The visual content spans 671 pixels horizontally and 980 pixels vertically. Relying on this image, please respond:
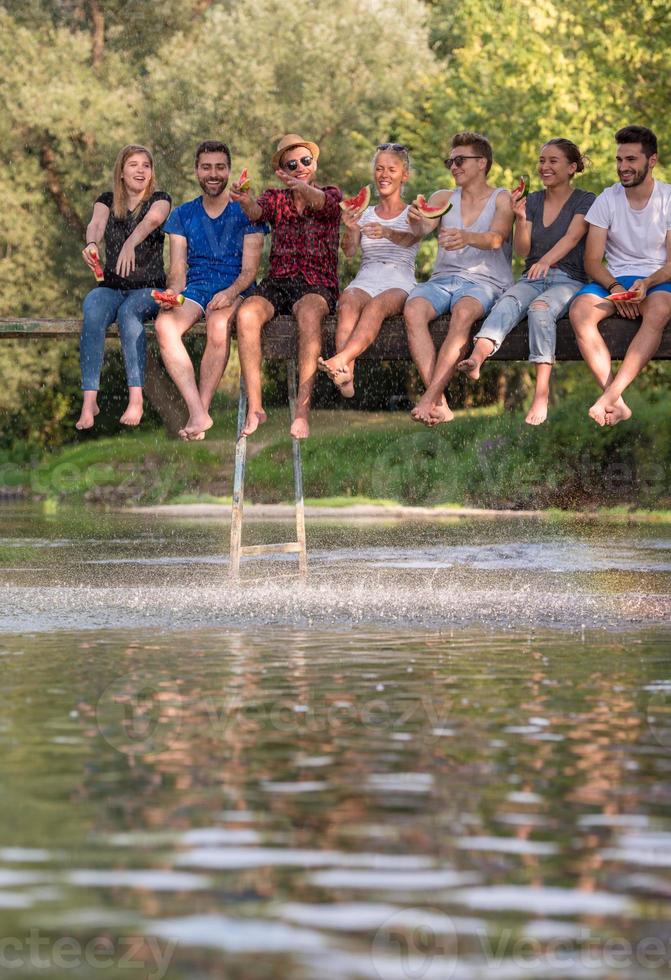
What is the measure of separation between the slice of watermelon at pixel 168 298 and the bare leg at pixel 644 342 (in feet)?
11.2

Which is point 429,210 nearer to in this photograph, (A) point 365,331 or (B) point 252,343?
(A) point 365,331

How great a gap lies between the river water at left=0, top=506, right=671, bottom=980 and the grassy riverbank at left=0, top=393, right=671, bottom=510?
18867mm

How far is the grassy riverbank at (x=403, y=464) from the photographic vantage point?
33656 mm

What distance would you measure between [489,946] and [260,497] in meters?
33.0

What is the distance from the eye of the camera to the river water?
502 cm

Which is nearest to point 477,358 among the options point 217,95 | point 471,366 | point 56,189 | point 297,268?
point 471,366

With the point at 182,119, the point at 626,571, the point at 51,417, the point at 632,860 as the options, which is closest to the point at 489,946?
the point at 632,860

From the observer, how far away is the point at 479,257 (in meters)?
15.6

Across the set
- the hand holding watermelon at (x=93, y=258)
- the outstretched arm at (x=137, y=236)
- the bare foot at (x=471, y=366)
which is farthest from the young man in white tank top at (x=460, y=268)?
the hand holding watermelon at (x=93, y=258)

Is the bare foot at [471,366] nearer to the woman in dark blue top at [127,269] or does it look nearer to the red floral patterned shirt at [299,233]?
the red floral patterned shirt at [299,233]

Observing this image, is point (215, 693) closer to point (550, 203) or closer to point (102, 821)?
point (102, 821)

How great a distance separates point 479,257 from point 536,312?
34.1 inches

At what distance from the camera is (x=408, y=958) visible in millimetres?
4812

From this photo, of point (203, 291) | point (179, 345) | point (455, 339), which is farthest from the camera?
point (203, 291)
